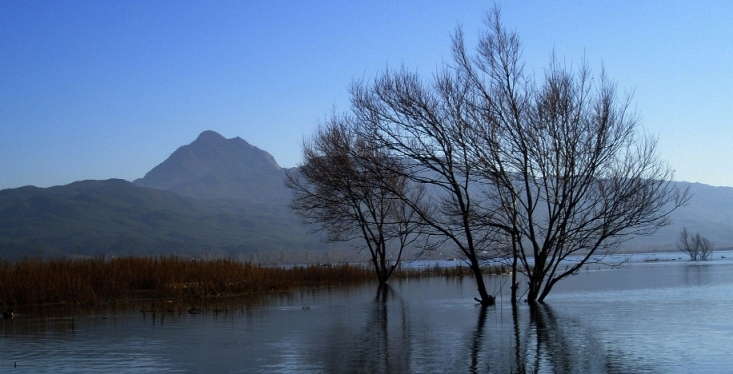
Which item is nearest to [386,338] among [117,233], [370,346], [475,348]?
[370,346]

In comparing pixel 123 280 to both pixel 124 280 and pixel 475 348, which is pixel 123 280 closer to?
pixel 124 280

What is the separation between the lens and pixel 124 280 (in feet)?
104

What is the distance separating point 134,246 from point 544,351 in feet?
477

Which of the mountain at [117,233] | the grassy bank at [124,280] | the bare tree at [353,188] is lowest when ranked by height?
the grassy bank at [124,280]

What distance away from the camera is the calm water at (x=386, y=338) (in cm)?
1355

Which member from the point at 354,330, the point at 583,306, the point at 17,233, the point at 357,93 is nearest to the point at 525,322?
the point at 354,330

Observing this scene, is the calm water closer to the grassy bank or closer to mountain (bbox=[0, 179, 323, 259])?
the grassy bank

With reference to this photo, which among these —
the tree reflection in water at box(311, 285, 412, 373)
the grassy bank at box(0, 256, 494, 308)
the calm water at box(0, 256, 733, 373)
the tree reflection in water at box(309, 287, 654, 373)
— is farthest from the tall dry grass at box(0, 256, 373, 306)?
the tree reflection in water at box(309, 287, 654, 373)

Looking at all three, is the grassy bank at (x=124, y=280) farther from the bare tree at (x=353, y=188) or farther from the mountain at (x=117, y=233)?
the mountain at (x=117, y=233)

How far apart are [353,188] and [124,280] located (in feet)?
35.9

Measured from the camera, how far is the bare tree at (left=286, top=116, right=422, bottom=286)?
23.8 meters

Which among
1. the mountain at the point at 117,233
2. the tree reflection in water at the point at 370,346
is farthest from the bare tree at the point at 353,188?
the mountain at the point at 117,233

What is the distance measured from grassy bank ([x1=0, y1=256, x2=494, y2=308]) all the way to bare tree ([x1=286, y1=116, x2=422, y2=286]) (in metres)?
4.42

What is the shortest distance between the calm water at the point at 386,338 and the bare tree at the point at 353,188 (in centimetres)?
331
